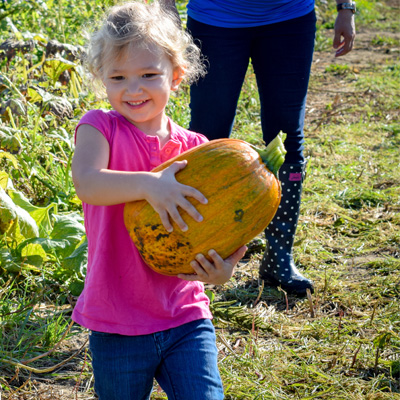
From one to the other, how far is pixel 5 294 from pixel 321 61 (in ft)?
22.9

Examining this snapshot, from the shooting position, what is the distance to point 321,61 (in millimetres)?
8695

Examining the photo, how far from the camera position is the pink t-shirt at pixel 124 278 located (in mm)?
1832

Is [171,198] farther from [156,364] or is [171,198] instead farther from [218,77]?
[218,77]

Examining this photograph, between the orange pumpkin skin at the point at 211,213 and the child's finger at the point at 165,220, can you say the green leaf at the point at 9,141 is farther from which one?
the child's finger at the point at 165,220

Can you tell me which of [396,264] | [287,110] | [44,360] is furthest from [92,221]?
[396,264]

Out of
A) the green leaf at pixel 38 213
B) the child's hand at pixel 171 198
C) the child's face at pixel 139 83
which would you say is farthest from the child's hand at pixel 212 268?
the green leaf at pixel 38 213

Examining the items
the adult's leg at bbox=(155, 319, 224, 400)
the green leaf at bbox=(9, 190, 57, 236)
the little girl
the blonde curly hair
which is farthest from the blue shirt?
the adult's leg at bbox=(155, 319, 224, 400)

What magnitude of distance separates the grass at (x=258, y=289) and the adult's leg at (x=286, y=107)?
14 cm

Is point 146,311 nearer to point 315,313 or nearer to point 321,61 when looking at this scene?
point 315,313

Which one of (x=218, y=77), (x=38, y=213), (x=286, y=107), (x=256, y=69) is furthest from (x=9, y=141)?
(x=286, y=107)

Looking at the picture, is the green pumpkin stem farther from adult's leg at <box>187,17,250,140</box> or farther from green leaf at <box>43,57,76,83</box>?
green leaf at <box>43,57,76,83</box>

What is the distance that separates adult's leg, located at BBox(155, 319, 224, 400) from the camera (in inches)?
69.5

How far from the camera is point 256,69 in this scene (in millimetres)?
2953

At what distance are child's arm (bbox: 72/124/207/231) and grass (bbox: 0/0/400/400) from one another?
0.71 metres
